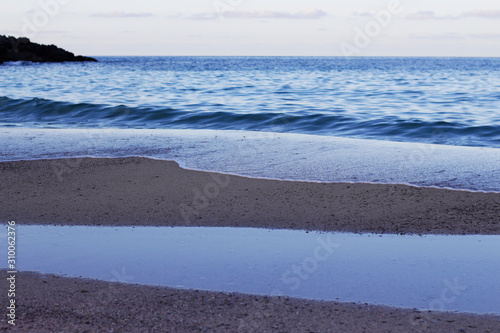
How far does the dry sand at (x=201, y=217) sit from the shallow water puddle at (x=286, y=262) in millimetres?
192

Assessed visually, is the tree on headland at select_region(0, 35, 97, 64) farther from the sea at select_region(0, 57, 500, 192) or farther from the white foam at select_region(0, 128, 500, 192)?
the white foam at select_region(0, 128, 500, 192)

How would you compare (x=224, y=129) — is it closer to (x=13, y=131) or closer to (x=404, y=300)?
(x=13, y=131)

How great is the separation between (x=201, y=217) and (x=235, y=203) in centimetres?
57

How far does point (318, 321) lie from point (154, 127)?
11.4 metres

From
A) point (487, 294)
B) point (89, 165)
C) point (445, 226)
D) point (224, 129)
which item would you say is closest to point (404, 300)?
point (487, 294)

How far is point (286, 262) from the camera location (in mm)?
4309

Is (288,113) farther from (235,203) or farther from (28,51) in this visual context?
(28,51)

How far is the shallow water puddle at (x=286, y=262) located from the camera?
3.73 meters

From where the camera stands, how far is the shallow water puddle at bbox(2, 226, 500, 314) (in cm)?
373

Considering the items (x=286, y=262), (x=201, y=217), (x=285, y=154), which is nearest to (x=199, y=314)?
(x=286, y=262)

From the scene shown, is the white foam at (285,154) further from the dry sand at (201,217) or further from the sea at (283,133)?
the dry sand at (201,217)

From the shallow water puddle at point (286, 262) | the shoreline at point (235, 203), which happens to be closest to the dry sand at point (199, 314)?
the shallow water puddle at point (286, 262)

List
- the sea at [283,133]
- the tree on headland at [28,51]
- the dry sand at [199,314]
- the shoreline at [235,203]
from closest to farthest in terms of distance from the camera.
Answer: the dry sand at [199,314], the shoreline at [235,203], the sea at [283,133], the tree on headland at [28,51]

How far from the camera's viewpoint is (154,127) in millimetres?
14055
